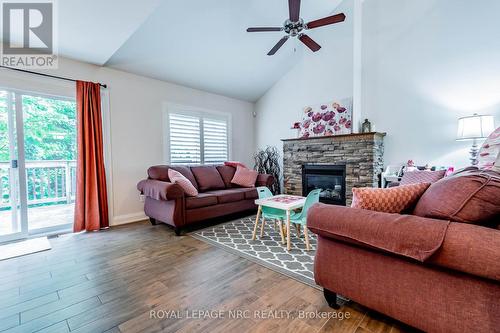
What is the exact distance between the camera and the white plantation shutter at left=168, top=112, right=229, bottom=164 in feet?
14.6

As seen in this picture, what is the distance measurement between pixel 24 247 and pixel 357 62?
564 centimetres

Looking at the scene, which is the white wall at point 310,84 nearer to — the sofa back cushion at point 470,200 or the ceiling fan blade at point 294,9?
the ceiling fan blade at point 294,9

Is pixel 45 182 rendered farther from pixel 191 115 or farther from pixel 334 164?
pixel 334 164

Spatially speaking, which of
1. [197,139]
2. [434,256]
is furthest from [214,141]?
[434,256]

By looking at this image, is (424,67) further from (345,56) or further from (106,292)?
(106,292)

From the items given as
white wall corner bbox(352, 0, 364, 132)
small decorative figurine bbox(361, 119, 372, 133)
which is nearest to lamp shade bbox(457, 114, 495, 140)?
small decorative figurine bbox(361, 119, 372, 133)

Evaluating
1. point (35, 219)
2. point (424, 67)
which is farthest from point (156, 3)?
point (424, 67)

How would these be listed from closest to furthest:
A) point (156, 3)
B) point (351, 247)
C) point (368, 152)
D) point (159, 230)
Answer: point (351, 247) → point (156, 3) → point (159, 230) → point (368, 152)

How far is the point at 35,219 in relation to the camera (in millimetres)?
3359

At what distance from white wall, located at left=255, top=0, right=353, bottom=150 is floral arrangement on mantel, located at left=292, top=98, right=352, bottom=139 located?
16 cm

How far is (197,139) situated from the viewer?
4.81m

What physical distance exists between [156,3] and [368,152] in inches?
143

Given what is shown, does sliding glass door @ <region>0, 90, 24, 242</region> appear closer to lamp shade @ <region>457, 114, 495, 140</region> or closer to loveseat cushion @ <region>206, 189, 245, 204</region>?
loveseat cushion @ <region>206, 189, 245, 204</region>

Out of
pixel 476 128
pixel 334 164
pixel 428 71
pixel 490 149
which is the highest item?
pixel 428 71
